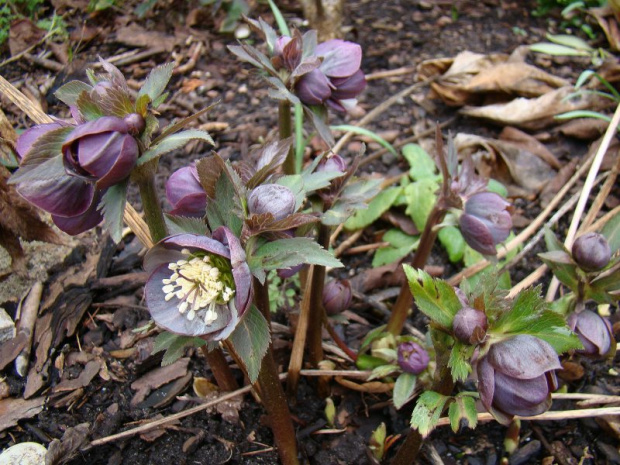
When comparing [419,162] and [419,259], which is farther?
[419,162]

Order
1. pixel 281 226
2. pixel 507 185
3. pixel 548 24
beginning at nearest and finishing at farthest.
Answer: pixel 281 226 → pixel 507 185 → pixel 548 24

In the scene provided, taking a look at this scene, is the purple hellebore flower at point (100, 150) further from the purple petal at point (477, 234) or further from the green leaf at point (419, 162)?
the green leaf at point (419, 162)

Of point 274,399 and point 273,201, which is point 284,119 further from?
point 274,399

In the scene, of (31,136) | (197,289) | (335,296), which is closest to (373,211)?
(335,296)

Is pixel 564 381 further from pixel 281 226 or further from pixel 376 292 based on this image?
pixel 281 226

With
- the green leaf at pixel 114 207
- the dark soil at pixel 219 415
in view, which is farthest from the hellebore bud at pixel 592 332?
the green leaf at pixel 114 207

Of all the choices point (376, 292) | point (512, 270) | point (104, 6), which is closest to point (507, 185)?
point (512, 270)
